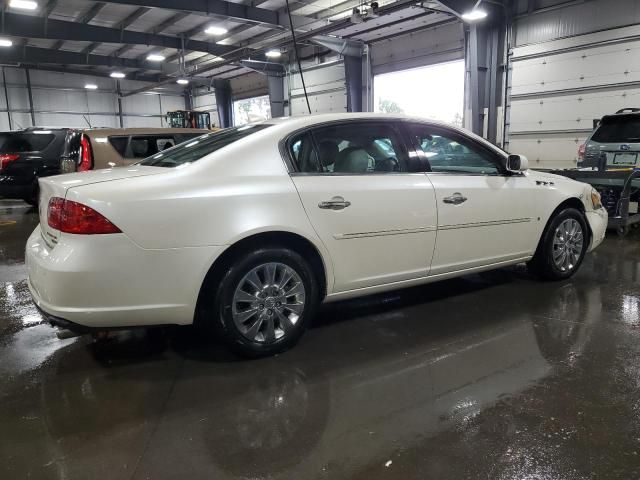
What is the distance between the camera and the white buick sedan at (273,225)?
243cm

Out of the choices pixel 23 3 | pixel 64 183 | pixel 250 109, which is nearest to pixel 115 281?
pixel 64 183

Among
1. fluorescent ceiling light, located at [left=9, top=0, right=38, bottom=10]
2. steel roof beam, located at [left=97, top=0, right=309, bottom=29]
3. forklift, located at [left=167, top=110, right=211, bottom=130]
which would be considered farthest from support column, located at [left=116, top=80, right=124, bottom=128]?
steel roof beam, located at [left=97, top=0, right=309, bottom=29]

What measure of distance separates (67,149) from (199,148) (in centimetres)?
623

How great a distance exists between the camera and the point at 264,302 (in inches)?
111

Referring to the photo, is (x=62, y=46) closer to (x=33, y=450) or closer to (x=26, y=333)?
(x=26, y=333)

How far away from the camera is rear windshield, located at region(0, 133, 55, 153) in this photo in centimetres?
964

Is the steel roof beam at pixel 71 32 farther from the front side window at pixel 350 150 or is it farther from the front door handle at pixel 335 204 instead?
the front door handle at pixel 335 204

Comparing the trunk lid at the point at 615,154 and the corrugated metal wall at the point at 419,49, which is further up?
the corrugated metal wall at the point at 419,49

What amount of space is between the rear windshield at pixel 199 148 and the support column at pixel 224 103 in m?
22.2

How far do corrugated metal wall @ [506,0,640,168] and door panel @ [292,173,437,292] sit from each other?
9.88m

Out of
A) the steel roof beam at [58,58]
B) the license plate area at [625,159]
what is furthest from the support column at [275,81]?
the license plate area at [625,159]

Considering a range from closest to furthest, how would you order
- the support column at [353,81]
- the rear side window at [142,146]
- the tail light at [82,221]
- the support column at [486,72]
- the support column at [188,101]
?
1. the tail light at [82,221]
2. the rear side window at [142,146]
3. the support column at [486,72]
4. the support column at [353,81]
5. the support column at [188,101]

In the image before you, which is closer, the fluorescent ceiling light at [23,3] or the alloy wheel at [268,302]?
the alloy wheel at [268,302]

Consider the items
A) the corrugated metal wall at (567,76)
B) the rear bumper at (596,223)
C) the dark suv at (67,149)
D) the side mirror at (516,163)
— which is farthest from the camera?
the corrugated metal wall at (567,76)
